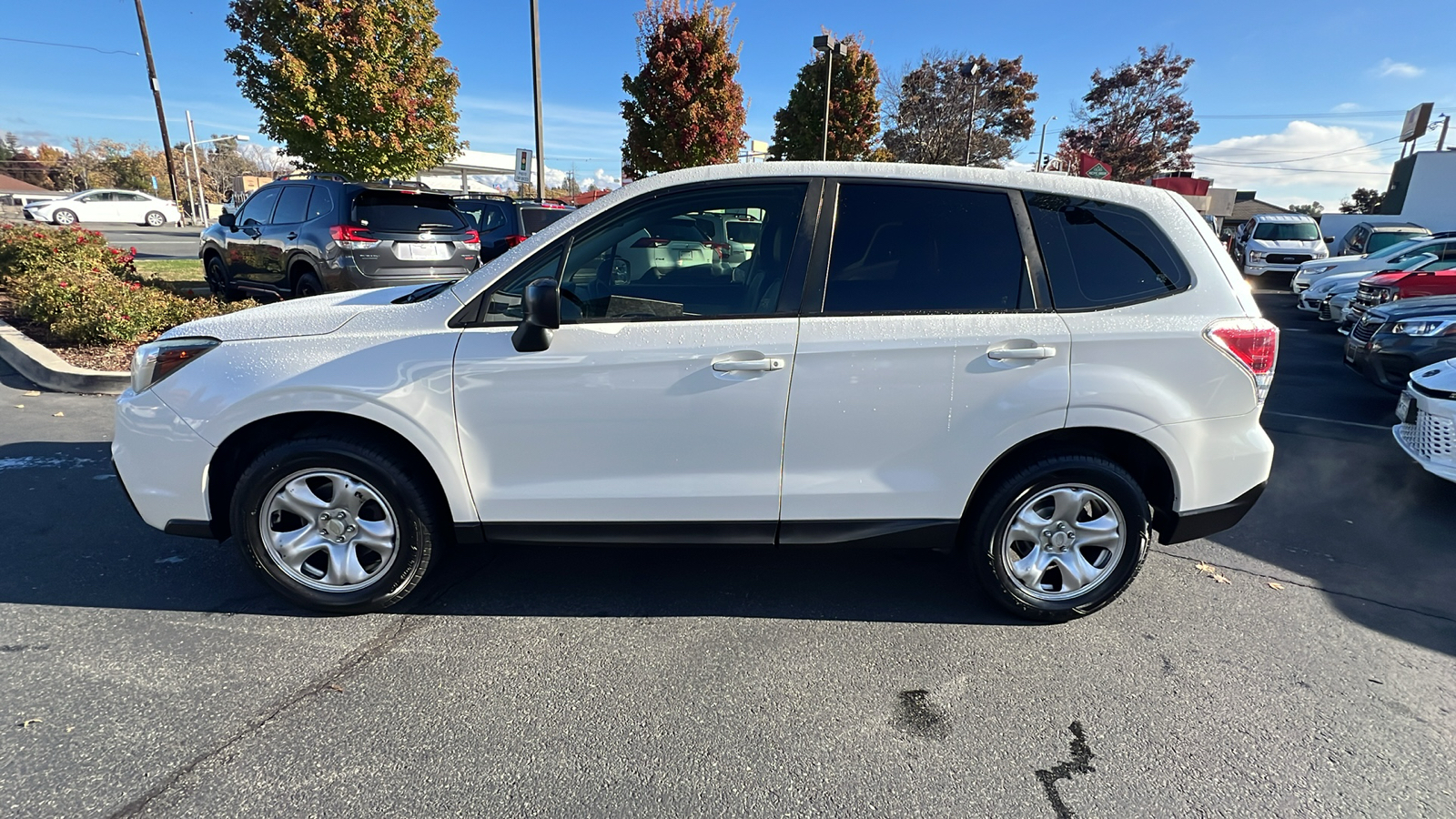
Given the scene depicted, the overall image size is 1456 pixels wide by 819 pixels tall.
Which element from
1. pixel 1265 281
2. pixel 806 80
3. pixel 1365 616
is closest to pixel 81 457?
pixel 1365 616

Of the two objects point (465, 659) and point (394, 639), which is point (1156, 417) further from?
point (394, 639)

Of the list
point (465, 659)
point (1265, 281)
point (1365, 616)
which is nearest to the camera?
point (465, 659)

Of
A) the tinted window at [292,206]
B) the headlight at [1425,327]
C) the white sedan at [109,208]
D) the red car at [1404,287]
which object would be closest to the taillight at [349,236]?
the tinted window at [292,206]

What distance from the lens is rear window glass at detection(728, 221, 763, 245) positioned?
120 inches

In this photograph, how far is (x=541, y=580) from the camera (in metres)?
3.42

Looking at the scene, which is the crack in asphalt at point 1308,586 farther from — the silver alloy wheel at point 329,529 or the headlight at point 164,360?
the headlight at point 164,360

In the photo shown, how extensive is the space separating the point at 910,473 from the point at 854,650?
2.45 feet

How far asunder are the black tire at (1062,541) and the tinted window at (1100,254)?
0.67 m

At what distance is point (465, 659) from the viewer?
2.79m

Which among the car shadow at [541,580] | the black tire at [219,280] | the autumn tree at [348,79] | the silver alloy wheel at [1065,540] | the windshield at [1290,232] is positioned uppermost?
the autumn tree at [348,79]

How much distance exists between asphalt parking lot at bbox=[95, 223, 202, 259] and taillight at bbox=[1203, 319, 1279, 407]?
2013 cm

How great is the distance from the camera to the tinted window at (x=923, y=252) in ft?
9.33

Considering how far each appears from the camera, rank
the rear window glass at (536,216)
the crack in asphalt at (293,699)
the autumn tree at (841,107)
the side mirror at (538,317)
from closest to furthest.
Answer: the crack in asphalt at (293,699) < the side mirror at (538,317) < the rear window glass at (536,216) < the autumn tree at (841,107)

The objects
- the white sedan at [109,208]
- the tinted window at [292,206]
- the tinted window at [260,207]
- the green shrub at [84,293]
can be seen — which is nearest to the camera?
the green shrub at [84,293]
